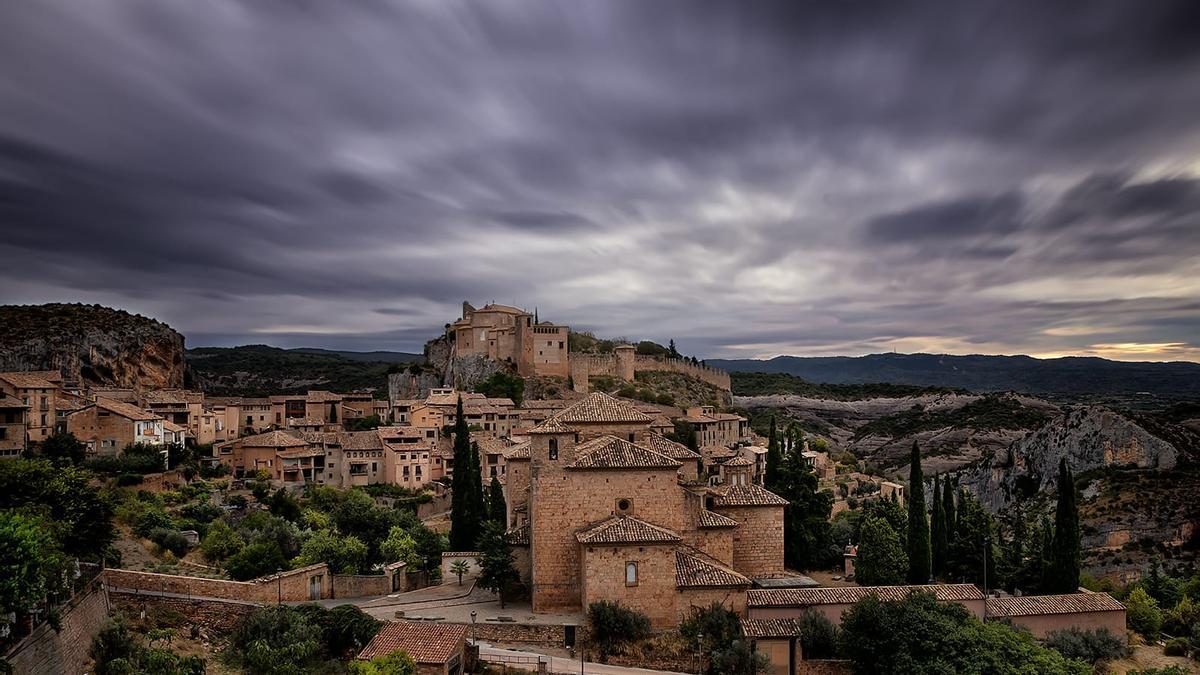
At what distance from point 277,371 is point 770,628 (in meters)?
125

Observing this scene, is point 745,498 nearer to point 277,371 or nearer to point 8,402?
point 8,402

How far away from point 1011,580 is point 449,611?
21609 millimetres

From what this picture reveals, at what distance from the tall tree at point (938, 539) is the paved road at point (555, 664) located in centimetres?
1543

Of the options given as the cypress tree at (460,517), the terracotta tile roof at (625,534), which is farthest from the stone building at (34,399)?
the terracotta tile roof at (625,534)

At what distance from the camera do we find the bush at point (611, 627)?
2016cm

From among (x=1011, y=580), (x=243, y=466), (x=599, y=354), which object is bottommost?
(x=1011, y=580)

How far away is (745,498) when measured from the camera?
25.2 metres

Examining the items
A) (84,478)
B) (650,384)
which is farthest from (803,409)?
(84,478)

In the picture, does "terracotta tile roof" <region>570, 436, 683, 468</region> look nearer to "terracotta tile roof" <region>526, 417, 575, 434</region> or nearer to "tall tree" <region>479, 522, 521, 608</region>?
"terracotta tile roof" <region>526, 417, 575, 434</region>

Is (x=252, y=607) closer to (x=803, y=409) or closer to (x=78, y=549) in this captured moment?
(x=78, y=549)

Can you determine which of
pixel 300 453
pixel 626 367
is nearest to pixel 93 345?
pixel 300 453

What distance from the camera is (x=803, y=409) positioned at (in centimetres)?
11894

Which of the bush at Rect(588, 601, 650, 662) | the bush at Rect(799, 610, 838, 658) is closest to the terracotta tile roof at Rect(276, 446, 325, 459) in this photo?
the bush at Rect(588, 601, 650, 662)

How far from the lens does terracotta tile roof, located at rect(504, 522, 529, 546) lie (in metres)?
24.8
